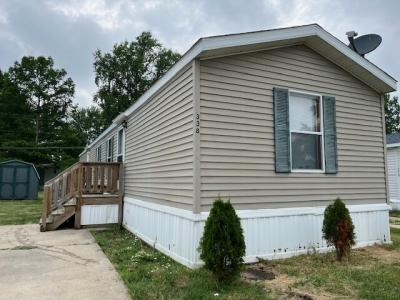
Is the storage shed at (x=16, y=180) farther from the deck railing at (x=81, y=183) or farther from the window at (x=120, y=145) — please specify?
the deck railing at (x=81, y=183)

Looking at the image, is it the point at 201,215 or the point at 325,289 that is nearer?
the point at 325,289

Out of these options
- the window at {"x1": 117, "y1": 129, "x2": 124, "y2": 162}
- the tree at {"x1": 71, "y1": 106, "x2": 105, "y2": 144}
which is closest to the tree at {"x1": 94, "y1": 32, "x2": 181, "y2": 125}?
the tree at {"x1": 71, "y1": 106, "x2": 105, "y2": 144}

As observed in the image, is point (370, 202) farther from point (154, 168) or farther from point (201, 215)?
point (154, 168)

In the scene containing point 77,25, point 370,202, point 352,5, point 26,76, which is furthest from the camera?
point 26,76

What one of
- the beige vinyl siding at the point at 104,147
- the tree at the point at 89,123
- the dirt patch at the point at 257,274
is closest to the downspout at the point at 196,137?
the dirt patch at the point at 257,274

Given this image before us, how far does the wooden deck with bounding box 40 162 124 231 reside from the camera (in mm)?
8781

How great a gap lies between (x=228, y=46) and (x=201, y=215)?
Answer: 8.24ft

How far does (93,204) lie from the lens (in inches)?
357

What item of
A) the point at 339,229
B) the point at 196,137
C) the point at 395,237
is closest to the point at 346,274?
the point at 339,229

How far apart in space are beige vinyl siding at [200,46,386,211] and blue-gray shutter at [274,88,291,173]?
0.30 feet

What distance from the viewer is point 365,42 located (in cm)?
736

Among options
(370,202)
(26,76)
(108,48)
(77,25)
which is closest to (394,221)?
(370,202)

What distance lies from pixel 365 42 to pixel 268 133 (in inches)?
139

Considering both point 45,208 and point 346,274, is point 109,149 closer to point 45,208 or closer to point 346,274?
point 45,208
